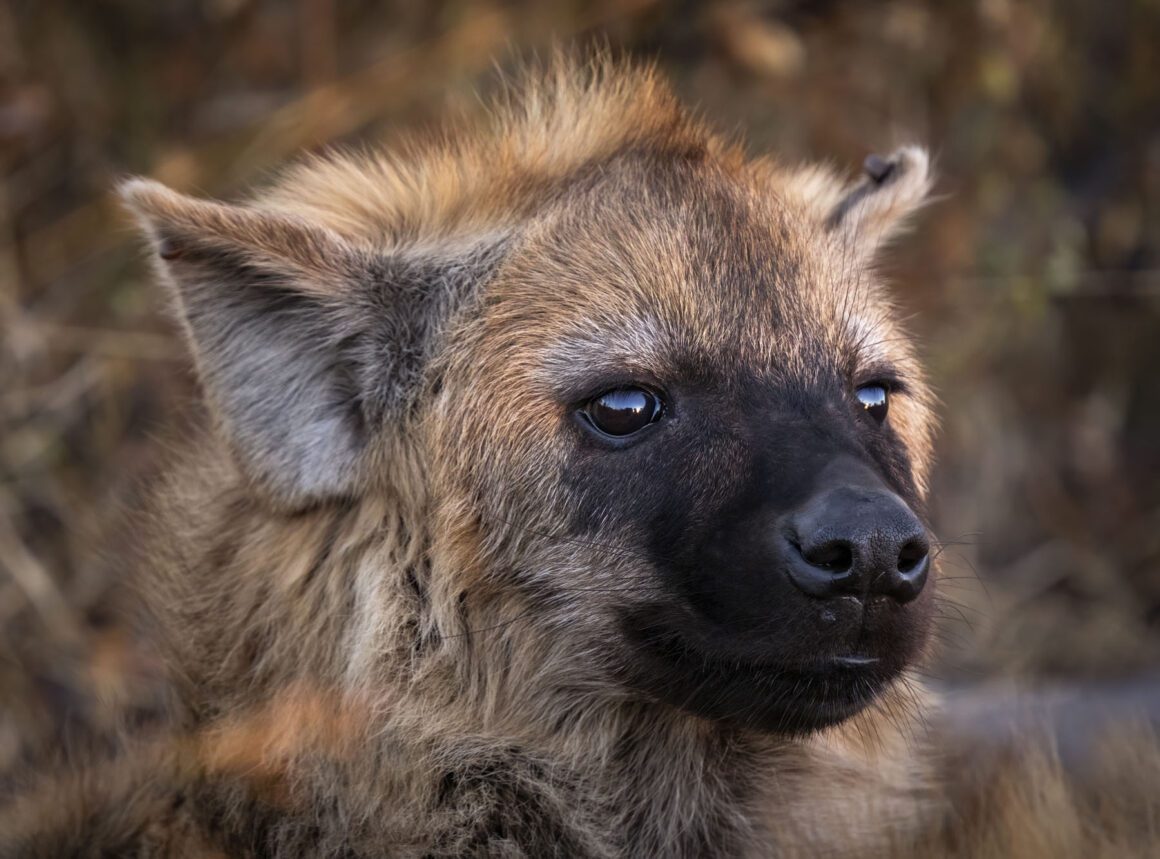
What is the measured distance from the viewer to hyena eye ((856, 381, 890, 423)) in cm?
240

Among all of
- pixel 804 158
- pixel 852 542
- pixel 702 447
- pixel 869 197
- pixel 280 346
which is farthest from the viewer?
pixel 804 158

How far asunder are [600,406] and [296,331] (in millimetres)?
524

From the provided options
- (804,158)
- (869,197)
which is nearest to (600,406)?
(869,197)

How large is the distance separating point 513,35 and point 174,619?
271 centimetres

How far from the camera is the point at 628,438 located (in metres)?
2.24

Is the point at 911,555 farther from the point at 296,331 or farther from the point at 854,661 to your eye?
the point at 296,331

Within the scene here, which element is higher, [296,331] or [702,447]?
[296,331]

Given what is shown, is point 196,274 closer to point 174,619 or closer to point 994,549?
point 174,619

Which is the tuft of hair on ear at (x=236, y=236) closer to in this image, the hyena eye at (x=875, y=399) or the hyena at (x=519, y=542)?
the hyena at (x=519, y=542)

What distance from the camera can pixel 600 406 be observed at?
88.7 inches

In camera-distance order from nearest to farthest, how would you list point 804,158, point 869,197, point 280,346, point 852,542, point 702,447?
point 852,542 → point 702,447 → point 280,346 → point 869,197 → point 804,158

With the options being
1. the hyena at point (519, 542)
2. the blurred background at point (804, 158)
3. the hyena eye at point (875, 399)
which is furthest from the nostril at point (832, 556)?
the blurred background at point (804, 158)

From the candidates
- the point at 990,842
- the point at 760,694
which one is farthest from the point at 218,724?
the point at 990,842

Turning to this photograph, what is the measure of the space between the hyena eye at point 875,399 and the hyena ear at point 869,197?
1.00 ft
